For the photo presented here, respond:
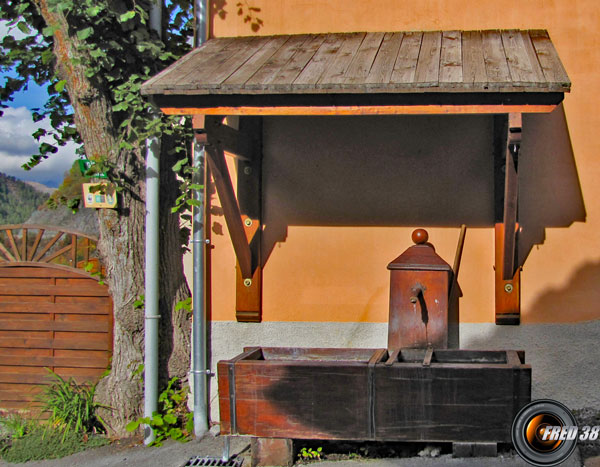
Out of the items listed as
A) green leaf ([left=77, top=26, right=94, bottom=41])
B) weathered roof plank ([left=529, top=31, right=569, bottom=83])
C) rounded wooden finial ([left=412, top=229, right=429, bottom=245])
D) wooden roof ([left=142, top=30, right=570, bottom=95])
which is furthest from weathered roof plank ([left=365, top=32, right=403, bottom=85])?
green leaf ([left=77, top=26, right=94, bottom=41])

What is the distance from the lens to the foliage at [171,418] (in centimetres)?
597

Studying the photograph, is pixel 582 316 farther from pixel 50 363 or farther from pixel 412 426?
pixel 50 363

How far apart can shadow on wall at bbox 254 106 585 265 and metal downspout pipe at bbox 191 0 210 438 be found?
528 mm

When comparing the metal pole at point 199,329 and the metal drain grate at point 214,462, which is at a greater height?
the metal pole at point 199,329

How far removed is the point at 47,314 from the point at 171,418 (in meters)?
1.79

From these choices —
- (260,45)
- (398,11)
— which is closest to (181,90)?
(260,45)

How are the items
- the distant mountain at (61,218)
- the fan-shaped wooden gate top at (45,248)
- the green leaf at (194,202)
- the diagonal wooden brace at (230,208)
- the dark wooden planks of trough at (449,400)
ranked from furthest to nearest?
1. the distant mountain at (61,218)
2. the fan-shaped wooden gate top at (45,248)
3. the green leaf at (194,202)
4. the diagonal wooden brace at (230,208)
5. the dark wooden planks of trough at (449,400)

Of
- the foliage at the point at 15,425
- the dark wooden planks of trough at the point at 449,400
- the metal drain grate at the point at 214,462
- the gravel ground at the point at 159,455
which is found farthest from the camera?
the foliage at the point at 15,425

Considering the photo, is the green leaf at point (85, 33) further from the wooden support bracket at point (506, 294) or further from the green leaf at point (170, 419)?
the wooden support bracket at point (506, 294)

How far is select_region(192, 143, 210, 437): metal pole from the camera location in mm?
5859

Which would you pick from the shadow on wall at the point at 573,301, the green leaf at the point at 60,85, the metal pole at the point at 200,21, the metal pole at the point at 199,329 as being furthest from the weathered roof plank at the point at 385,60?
the green leaf at the point at 60,85

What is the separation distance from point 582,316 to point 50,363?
469cm

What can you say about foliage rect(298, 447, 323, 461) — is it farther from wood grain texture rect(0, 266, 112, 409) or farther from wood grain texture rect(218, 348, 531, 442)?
wood grain texture rect(0, 266, 112, 409)

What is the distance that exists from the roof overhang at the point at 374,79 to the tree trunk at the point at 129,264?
1.20m
